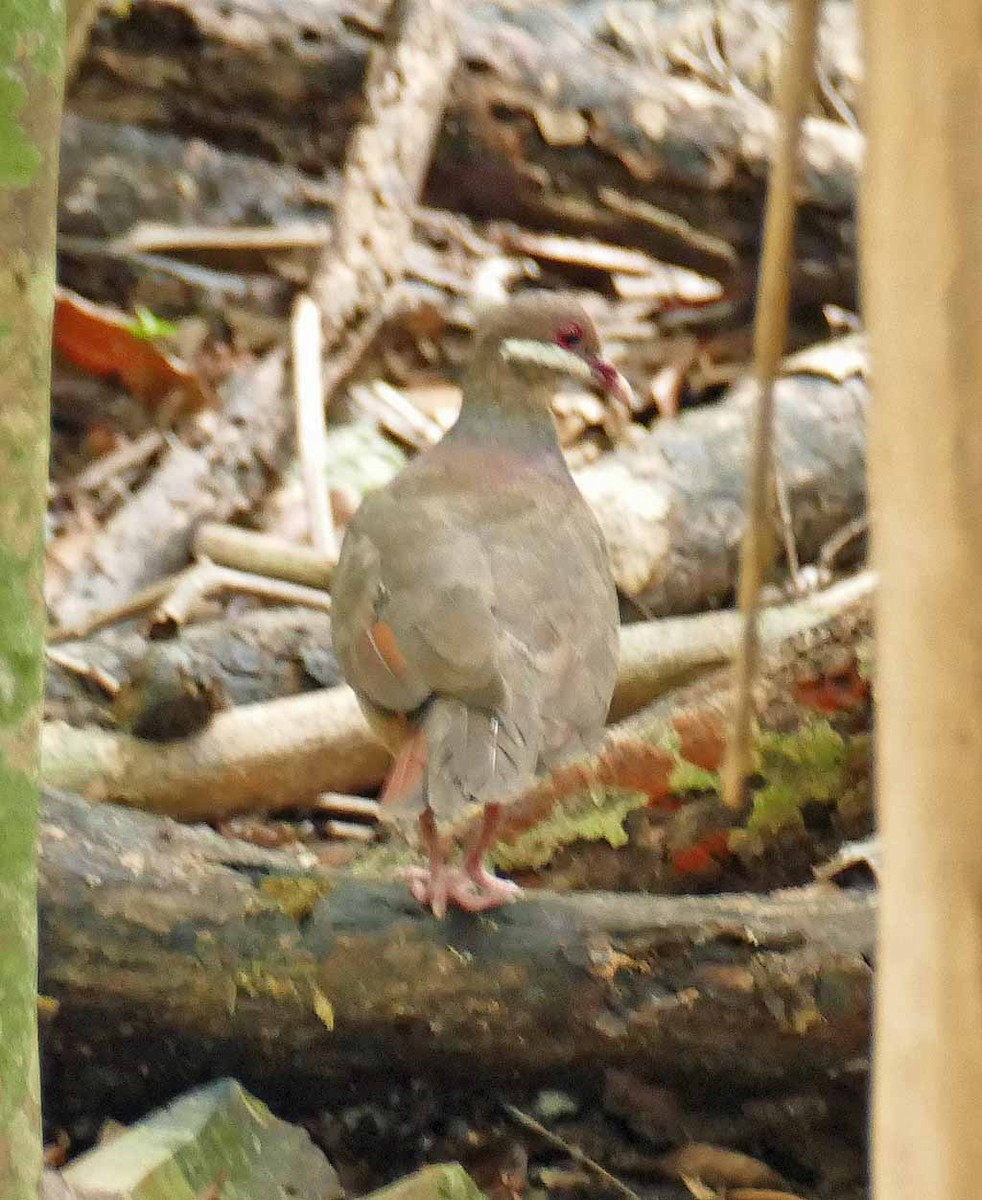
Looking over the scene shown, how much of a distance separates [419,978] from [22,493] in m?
1.35

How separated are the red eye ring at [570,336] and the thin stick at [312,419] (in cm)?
134

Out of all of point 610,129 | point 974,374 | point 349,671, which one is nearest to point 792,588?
point 610,129

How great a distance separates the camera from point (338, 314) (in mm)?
5871

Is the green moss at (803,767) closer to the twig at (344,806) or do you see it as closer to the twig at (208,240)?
the twig at (344,806)

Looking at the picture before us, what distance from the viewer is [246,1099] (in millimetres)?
2594

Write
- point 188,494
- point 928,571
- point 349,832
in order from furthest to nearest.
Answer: point 188,494, point 349,832, point 928,571

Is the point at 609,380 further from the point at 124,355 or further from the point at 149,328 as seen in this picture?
the point at 124,355

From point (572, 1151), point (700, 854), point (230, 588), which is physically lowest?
point (572, 1151)

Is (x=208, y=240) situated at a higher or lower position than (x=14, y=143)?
lower

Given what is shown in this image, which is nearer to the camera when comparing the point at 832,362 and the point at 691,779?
the point at 691,779

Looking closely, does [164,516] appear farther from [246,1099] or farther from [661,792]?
[246,1099]

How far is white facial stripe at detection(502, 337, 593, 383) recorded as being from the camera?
3746mm

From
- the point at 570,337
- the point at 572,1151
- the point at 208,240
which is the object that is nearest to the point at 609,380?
the point at 570,337

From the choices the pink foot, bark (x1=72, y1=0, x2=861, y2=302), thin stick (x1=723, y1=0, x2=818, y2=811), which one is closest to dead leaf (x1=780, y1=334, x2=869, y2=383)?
bark (x1=72, y1=0, x2=861, y2=302)
